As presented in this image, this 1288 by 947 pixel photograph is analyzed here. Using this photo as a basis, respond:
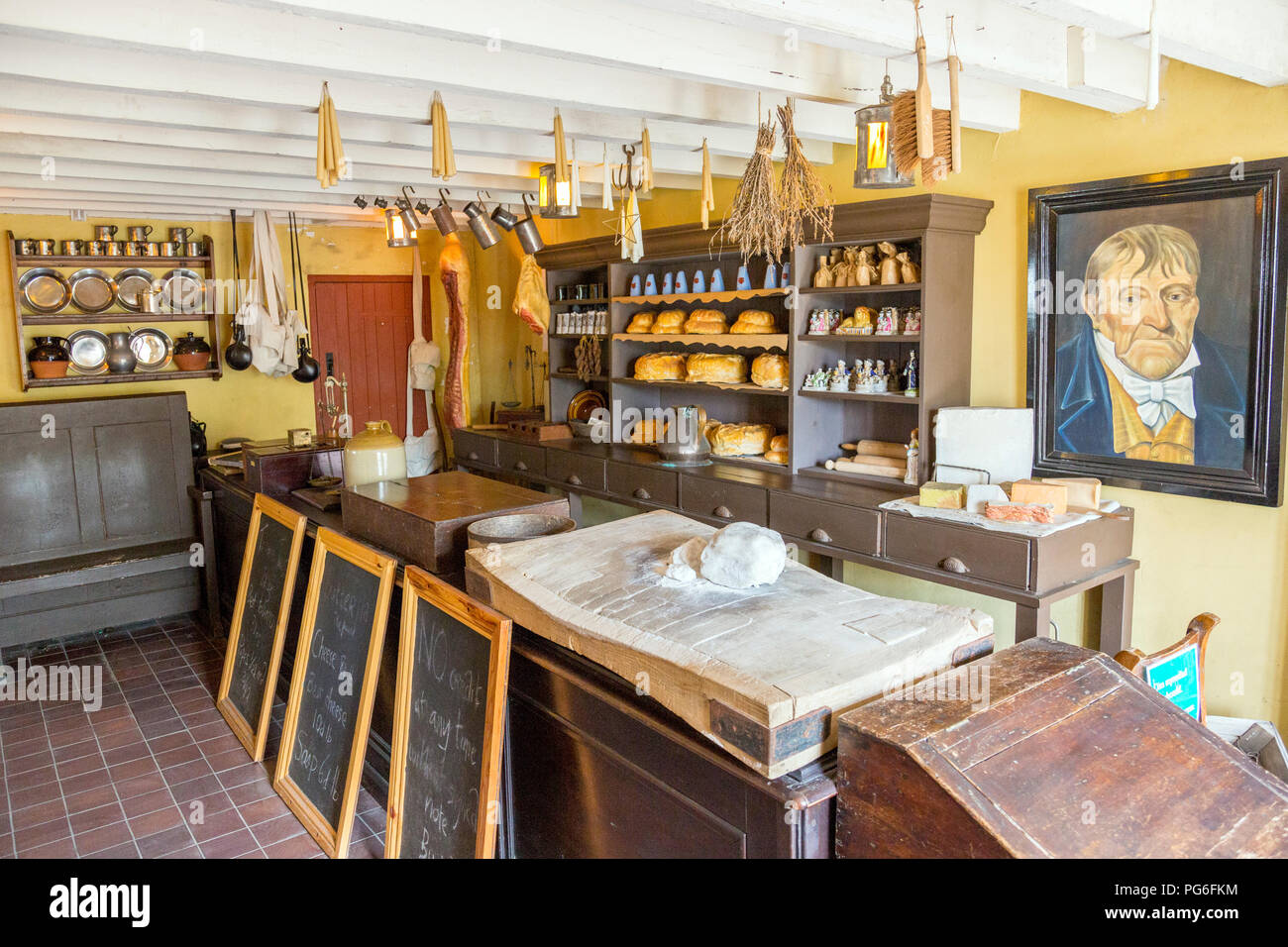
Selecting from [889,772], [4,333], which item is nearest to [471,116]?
[889,772]

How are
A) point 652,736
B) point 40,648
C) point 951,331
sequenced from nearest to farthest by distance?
point 652,736
point 951,331
point 40,648

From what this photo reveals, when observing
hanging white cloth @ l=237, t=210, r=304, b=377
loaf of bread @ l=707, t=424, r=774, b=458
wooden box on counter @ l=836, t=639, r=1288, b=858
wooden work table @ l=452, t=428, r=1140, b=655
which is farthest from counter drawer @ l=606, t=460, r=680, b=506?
hanging white cloth @ l=237, t=210, r=304, b=377

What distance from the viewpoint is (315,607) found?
358 cm

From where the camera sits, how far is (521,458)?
247 inches

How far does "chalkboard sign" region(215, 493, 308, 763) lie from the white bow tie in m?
3.44

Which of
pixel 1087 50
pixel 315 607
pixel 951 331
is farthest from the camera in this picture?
pixel 951 331

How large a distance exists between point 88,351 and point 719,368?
16.5ft

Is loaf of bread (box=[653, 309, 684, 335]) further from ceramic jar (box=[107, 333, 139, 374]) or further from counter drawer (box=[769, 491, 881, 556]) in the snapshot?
ceramic jar (box=[107, 333, 139, 374])

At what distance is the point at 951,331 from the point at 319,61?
2822 millimetres

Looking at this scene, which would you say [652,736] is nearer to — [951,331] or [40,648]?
[951,331]

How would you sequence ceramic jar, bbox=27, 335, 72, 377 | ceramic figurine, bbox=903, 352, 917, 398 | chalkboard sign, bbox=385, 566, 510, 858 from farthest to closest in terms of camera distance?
ceramic jar, bbox=27, 335, 72, 377, ceramic figurine, bbox=903, 352, 917, 398, chalkboard sign, bbox=385, 566, 510, 858

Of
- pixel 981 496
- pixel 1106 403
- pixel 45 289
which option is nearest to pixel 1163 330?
pixel 1106 403

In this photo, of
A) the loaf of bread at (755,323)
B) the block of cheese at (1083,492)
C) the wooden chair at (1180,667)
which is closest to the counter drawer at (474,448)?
the loaf of bread at (755,323)

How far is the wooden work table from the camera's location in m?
3.36
